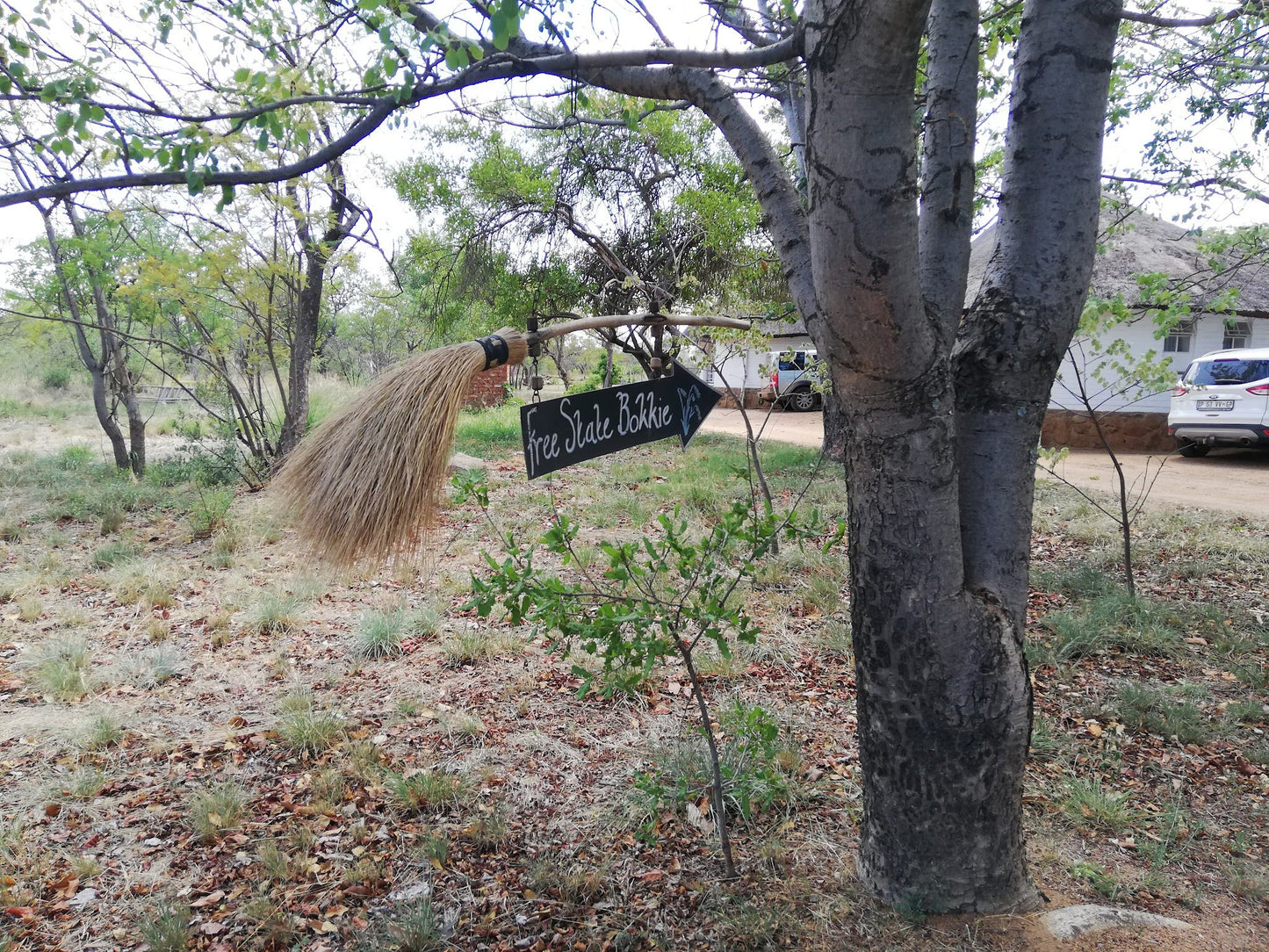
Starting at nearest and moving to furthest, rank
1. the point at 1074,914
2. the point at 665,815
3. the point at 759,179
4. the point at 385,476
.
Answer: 1. the point at 385,476
2. the point at 1074,914
3. the point at 759,179
4. the point at 665,815

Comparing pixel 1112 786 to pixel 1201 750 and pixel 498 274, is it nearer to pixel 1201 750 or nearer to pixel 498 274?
pixel 1201 750

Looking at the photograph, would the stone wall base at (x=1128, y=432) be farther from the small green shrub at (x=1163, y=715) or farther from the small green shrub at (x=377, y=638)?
the small green shrub at (x=377, y=638)

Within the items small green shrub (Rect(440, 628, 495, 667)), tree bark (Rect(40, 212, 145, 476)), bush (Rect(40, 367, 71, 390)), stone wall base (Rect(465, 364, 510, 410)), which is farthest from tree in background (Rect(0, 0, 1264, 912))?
bush (Rect(40, 367, 71, 390))

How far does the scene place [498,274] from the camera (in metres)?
11.4

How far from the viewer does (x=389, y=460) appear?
179 centimetres

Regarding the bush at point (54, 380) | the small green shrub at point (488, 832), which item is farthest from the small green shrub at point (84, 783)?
the bush at point (54, 380)

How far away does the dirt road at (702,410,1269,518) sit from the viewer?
25.2ft

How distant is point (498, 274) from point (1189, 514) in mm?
9615

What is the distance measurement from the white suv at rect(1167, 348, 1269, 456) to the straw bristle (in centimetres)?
1121

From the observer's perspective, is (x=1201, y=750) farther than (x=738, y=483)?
No

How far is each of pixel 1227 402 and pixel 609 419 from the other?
470 inches

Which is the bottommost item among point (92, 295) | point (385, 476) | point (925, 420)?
point (385, 476)

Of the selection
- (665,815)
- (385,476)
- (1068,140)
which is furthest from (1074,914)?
(385,476)

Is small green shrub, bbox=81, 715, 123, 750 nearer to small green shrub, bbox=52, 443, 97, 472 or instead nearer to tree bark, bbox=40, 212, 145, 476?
tree bark, bbox=40, 212, 145, 476
